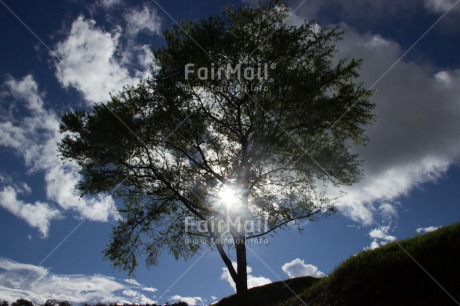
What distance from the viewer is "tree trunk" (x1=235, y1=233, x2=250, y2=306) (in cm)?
1632

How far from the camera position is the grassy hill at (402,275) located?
8.49 meters

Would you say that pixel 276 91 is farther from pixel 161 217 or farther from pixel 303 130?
pixel 161 217

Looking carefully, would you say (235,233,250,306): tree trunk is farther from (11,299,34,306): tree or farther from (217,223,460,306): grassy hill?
(11,299,34,306): tree

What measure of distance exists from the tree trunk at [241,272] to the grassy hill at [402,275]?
530 cm

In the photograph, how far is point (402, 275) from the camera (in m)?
9.30

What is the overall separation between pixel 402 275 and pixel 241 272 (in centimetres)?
890

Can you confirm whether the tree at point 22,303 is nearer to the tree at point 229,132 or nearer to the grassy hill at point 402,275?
the tree at point 229,132

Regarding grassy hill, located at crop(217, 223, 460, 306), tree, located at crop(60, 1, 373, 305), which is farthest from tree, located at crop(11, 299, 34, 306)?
grassy hill, located at crop(217, 223, 460, 306)

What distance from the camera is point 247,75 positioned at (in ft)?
56.1

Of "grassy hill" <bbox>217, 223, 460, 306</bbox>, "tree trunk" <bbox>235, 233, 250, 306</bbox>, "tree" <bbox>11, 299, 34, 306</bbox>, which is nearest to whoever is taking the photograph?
"grassy hill" <bbox>217, 223, 460, 306</bbox>

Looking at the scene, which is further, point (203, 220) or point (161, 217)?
point (161, 217)

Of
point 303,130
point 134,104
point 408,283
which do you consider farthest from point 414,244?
point 134,104

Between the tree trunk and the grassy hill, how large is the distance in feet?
17.4

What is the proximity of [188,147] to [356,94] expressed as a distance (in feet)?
30.4
